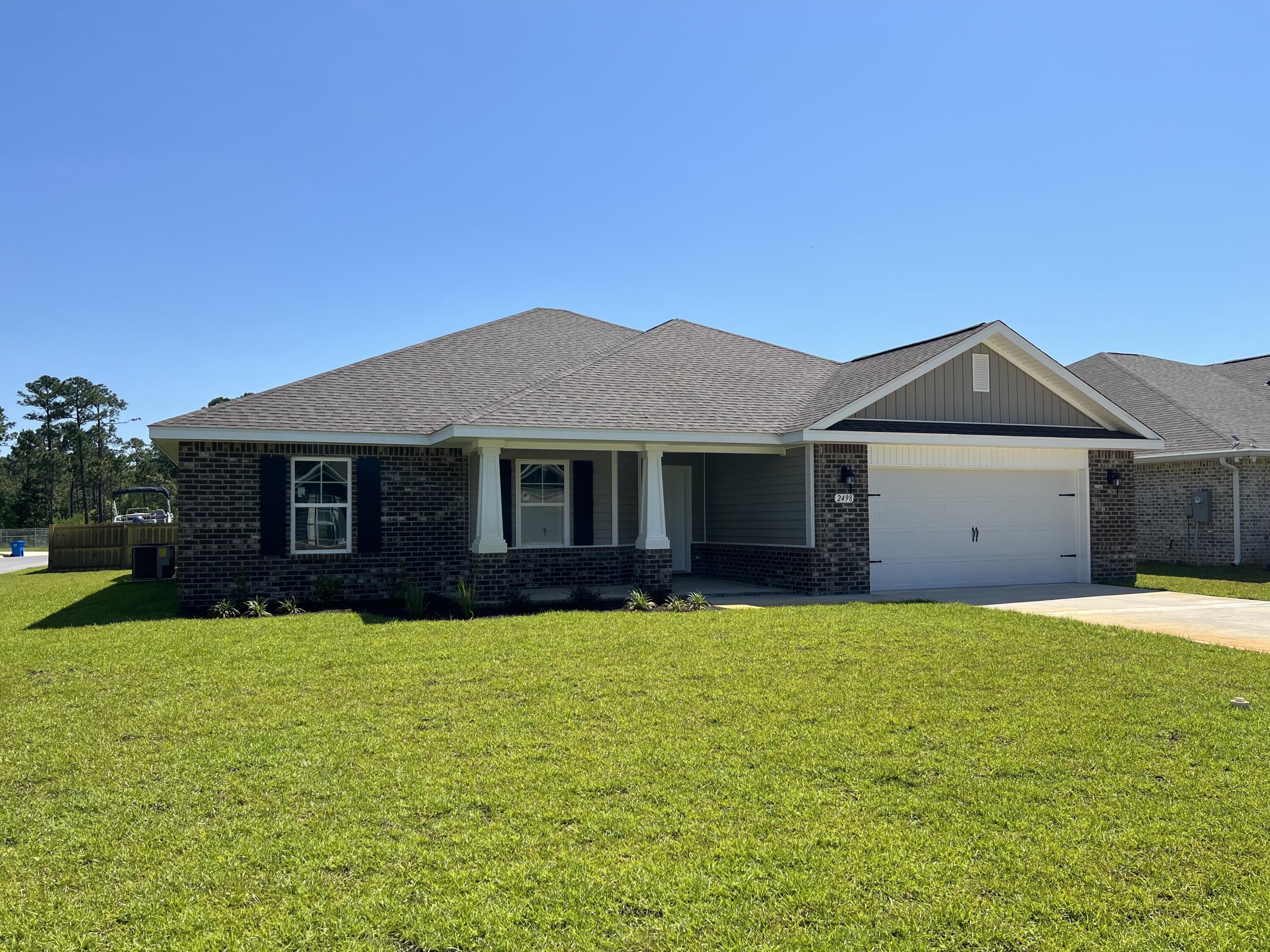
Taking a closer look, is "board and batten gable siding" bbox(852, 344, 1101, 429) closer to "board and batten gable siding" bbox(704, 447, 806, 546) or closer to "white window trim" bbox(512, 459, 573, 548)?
"board and batten gable siding" bbox(704, 447, 806, 546)

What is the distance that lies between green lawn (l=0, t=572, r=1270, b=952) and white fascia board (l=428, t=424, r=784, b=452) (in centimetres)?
447

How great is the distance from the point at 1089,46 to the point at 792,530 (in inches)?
324

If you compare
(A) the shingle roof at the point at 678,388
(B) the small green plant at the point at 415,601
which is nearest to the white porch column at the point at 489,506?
(A) the shingle roof at the point at 678,388

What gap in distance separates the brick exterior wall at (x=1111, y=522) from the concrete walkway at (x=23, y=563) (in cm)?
2695

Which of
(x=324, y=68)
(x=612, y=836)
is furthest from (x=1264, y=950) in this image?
(x=324, y=68)

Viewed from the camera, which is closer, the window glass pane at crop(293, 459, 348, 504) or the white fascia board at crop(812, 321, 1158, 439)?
the window glass pane at crop(293, 459, 348, 504)

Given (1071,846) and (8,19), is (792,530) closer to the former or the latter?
(1071,846)

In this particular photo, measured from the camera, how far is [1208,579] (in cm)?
1784

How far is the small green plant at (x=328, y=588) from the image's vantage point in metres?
14.4

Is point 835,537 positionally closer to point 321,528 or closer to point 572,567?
point 572,567

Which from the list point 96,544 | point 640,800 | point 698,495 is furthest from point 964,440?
point 96,544

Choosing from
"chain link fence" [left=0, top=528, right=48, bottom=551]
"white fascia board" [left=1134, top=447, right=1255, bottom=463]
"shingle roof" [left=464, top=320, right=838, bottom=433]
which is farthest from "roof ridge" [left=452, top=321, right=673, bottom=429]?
"chain link fence" [left=0, top=528, right=48, bottom=551]

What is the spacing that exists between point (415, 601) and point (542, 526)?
4096 mm

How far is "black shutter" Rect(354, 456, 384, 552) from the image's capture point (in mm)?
14953
